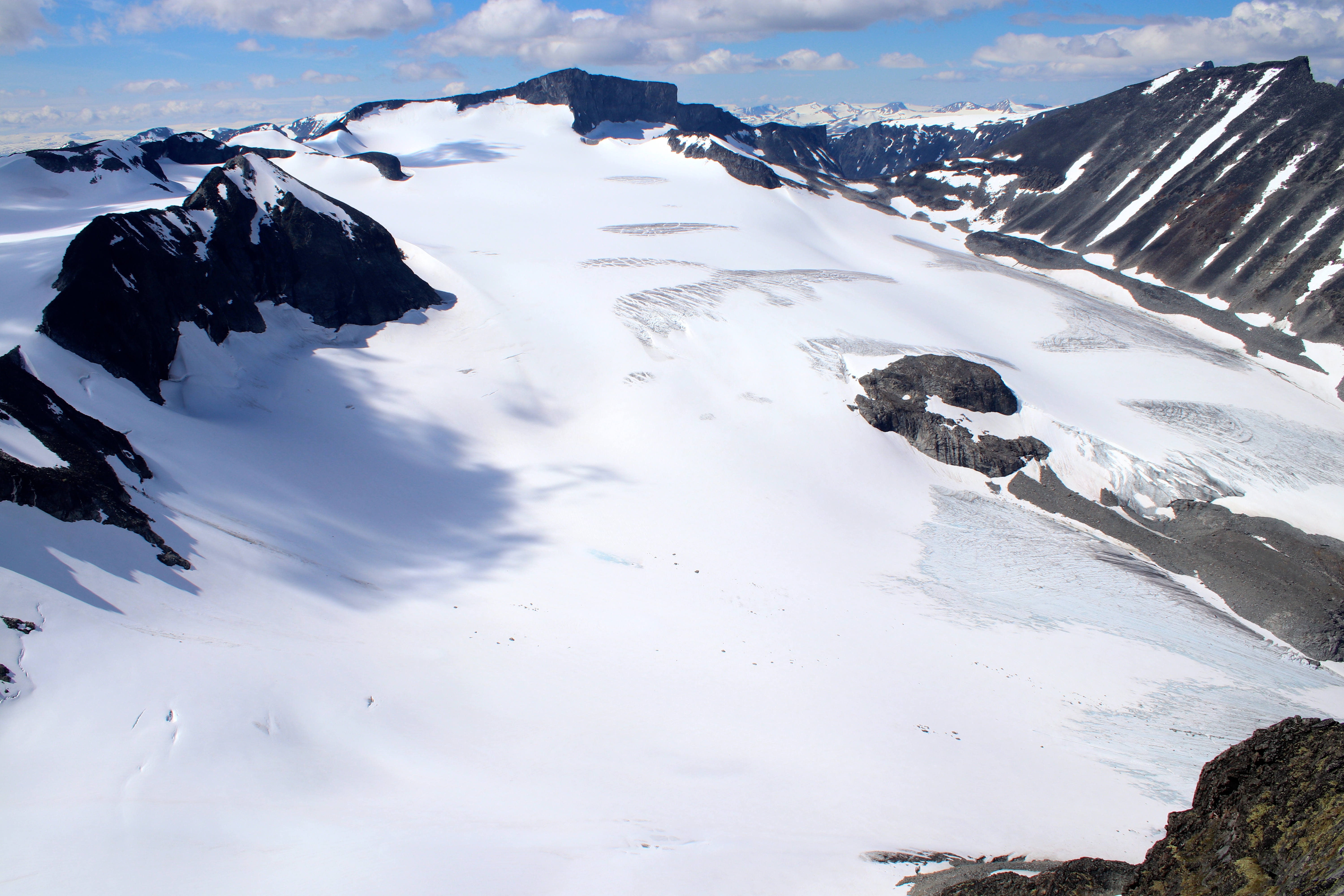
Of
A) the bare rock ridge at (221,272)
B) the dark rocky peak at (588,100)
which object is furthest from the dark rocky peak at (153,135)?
the bare rock ridge at (221,272)

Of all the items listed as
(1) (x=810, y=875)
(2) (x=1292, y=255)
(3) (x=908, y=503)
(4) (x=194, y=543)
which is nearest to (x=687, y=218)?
(3) (x=908, y=503)

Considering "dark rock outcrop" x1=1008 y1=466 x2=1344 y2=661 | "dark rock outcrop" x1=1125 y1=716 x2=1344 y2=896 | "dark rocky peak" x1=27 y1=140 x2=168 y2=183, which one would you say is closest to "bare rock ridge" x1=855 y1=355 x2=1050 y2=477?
"dark rock outcrop" x1=1008 y1=466 x2=1344 y2=661

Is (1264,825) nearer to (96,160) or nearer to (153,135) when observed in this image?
(96,160)

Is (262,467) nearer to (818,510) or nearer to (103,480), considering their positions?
(103,480)

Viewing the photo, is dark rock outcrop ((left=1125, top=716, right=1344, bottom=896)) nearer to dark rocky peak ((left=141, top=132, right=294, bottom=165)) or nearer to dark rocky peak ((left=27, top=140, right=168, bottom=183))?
dark rocky peak ((left=27, top=140, right=168, bottom=183))

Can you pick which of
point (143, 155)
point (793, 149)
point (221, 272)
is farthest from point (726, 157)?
point (221, 272)
